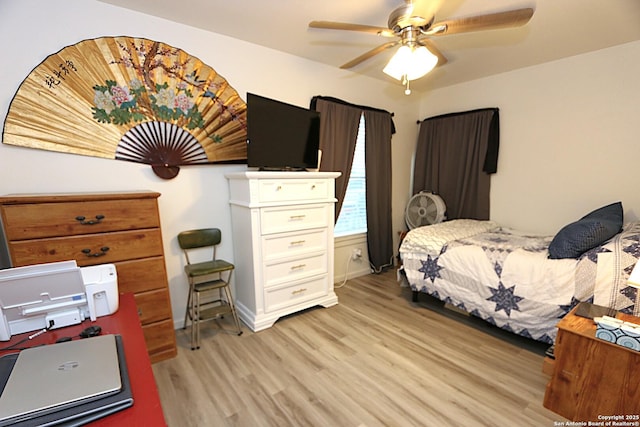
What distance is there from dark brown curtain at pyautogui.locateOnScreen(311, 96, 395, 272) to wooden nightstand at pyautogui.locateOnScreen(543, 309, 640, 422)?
220 centimetres

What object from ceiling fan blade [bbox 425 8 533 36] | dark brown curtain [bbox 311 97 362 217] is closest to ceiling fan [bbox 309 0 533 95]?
ceiling fan blade [bbox 425 8 533 36]

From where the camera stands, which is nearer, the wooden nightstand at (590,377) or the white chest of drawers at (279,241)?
the wooden nightstand at (590,377)

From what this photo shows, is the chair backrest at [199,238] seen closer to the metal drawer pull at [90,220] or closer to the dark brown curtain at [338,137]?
the metal drawer pull at [90,220]

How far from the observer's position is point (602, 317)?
59.5 inches

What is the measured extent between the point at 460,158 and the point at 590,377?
270 centimetres

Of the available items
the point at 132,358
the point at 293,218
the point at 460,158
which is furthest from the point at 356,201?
the point at 132,358

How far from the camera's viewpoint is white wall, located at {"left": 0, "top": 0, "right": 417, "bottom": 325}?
175 cm

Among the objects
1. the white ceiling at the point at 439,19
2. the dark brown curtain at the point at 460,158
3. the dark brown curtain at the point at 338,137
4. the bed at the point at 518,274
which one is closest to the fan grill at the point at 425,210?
the dark brown curtain at the point at 460,158

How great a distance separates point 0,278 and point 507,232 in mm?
3788

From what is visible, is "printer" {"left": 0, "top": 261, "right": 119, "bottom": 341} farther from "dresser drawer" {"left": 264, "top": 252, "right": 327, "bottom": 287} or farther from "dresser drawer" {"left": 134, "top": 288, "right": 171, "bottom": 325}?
"dresser drawer" {"left": 264, "top": 252, "right": 327, "bottom": 287}

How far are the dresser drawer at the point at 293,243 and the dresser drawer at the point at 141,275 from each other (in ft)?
2.47

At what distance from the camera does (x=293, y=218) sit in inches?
97.1

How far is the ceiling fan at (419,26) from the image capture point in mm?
1464

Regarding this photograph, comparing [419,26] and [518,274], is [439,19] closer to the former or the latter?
[419,26]
